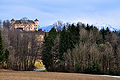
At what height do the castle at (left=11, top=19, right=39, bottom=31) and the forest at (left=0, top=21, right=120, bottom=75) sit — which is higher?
the castle at (left=11, top=19, right=39, bottom=31)

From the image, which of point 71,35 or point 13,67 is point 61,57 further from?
point 13,67

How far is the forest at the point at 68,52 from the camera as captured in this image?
133 feet

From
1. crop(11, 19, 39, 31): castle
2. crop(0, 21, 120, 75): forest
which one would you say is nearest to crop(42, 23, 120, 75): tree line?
crop(0, 21, 120, 75): forest

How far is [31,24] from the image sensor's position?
117m

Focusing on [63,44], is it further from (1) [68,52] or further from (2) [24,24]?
(2) [24,24]

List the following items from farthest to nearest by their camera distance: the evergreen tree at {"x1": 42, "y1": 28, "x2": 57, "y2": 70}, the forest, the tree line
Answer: the evergreen tree at {"x1": 42, "y1": 28, "x2": 57, "y2": 70} < the forest < the tree line

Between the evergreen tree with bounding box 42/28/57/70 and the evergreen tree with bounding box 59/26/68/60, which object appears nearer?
the evergreen tree with bounding box 59/26/68/60

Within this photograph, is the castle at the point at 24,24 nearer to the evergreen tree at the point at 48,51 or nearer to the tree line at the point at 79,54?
the tree line at the point at 79,54

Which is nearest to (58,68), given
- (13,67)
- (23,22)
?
(13,67)

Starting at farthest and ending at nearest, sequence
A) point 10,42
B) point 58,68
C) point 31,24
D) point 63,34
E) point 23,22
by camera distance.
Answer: point 31,24 → point 23,22 → point 10,42 → point 63,34 → point 58,68

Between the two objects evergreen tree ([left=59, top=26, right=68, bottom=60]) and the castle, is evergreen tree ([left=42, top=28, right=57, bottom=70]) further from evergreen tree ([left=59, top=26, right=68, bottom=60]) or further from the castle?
the castle

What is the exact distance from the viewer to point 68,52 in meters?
45.1

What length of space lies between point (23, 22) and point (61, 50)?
67.2 meters

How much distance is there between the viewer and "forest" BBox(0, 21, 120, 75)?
133 ft
